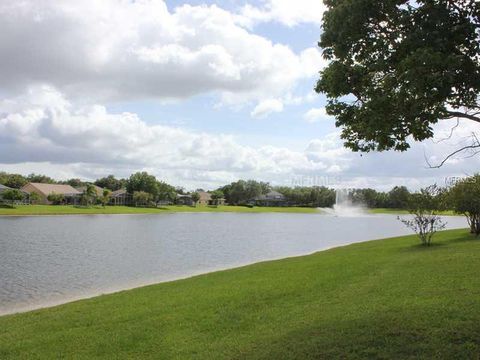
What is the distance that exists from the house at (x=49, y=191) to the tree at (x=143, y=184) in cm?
1815

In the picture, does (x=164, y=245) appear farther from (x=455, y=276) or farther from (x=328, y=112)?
(x=328, y=112)

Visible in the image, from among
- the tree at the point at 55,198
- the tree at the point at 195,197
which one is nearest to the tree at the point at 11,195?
the tree at the point at 55,198

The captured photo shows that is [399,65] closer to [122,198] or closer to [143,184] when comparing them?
[143,184]

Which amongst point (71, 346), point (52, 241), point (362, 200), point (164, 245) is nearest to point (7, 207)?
point (52, 241)

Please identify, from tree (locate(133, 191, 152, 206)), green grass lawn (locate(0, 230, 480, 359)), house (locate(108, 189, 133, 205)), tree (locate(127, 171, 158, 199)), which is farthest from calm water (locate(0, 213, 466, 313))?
house (locate(108, 189, 133, 205))

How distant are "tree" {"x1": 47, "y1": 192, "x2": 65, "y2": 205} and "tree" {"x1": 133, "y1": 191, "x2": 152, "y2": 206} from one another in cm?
2189

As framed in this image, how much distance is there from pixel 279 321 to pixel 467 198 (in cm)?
2370

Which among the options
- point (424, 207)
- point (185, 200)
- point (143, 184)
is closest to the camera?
point (424, 207)

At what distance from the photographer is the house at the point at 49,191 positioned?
13250cm

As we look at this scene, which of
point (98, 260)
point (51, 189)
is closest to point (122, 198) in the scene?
point (51, 189)

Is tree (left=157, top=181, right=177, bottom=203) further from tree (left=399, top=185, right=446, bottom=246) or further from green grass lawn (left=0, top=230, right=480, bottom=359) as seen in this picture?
green grass lawn (left=0, top=230, right=480, bottom=359)

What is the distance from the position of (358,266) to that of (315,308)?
8471 mm

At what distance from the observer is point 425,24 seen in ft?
25.0

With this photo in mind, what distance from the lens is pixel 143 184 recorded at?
157 metres
